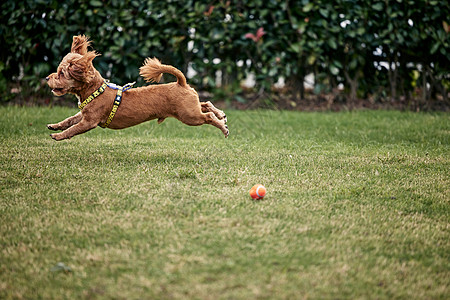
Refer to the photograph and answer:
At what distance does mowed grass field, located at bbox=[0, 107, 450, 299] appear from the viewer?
7.23ft

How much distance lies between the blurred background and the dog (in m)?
3.54

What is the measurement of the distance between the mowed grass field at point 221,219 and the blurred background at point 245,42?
2823mm

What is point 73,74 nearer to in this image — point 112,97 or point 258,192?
point 112,97

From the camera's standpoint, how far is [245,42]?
7.71 metres

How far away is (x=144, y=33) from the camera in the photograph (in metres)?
7.89

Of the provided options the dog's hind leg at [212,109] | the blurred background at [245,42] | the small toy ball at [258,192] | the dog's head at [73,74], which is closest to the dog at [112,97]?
the dog's head at [73,74]

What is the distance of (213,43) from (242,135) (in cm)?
262

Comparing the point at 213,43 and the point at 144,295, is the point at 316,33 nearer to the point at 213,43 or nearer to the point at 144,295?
the point at 213,43

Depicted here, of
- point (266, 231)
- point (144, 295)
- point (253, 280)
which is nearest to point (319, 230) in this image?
point (266, 231)

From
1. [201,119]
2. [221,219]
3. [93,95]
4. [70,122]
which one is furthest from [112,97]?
[221,219]

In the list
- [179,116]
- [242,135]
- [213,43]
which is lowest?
[242,135]

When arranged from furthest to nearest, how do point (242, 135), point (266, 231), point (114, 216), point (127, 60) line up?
1. point (127, 60)
2. point (242, 135)
3. point (114, 216)
4. point (266, 231)

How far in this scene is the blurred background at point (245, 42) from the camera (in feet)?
24.8

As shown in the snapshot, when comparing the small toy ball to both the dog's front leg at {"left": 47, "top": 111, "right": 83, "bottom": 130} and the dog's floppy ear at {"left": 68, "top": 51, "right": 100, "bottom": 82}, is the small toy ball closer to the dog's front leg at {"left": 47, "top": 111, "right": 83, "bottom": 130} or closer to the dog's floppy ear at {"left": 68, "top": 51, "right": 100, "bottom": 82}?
the dog's floppy ear at {"left": 68, "top": 51, "right": 100, "bottom": 82}
